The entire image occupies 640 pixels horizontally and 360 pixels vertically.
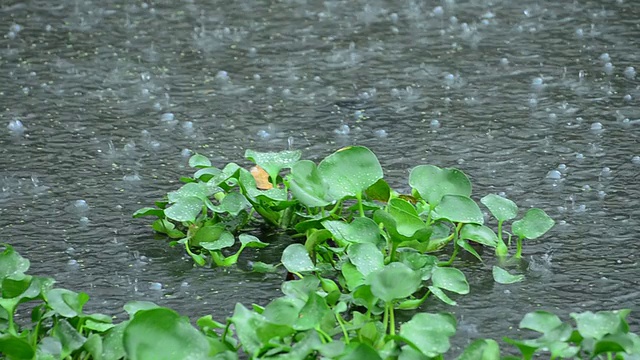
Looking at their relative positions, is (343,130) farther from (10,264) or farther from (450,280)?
(10,264)

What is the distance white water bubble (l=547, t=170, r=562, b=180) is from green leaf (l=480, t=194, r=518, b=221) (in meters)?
0.35

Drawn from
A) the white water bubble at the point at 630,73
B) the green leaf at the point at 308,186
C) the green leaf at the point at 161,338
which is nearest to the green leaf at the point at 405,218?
the green leaf at the point at 308,186

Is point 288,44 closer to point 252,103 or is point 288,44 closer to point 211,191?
point 252,103

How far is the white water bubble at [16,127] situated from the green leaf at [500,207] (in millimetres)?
1230

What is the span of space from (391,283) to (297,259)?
0.25 metres

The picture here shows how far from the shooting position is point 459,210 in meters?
1.75

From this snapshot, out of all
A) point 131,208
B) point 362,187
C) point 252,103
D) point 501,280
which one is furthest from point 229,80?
point 501,280

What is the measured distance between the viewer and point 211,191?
74.6 inches

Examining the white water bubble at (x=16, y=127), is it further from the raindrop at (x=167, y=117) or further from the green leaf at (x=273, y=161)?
the green leaf at (x=273, y=161)

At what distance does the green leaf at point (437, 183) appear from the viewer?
5.83 ft

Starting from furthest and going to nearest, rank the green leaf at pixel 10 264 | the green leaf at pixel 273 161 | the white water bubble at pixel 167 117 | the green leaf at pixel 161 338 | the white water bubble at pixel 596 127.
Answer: the white water bubble at pixel 167 117, the white water bubble at pixel 596 127, the green leaf at pixel 273 161, the green leaf at pixel 10 264, the green leaf at pixel 161 338

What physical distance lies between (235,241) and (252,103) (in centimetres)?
80

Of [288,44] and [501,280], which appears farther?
[288,44]

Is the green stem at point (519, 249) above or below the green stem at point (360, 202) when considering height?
below
